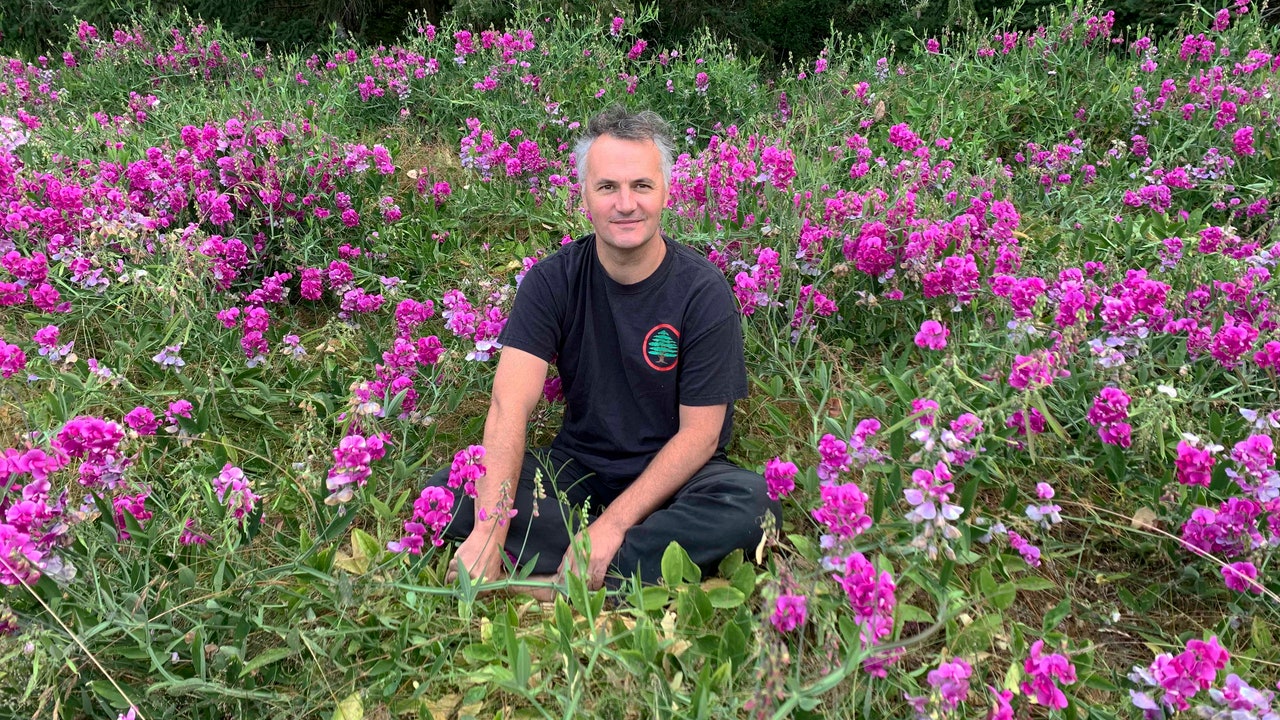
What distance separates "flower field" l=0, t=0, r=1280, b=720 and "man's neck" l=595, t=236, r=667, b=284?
1.92ft

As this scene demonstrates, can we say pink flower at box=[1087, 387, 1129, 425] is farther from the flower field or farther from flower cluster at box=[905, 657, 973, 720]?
flower cluster at box=[905, 657, 973, 720]

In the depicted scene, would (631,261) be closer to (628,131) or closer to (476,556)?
(628,131)

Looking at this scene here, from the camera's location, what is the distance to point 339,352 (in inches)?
123

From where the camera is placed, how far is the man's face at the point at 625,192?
6.67ft

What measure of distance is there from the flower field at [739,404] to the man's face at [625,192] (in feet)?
2.26

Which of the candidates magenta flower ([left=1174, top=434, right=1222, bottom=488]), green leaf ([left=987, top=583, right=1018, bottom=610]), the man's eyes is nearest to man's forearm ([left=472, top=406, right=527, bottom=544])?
the man's eyes

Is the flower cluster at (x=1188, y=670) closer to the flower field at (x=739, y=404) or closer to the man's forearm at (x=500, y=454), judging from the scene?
the flower field at (x=739, y=404)

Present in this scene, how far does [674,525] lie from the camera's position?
2018 mm

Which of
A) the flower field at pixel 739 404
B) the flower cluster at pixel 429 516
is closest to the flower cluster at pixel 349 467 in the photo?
the flower field at pixel 739 404

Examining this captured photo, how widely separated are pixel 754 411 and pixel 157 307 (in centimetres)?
225

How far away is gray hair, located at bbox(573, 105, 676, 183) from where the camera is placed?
2082 millimetres

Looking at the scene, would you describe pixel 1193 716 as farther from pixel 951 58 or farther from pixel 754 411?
pixel 951 58

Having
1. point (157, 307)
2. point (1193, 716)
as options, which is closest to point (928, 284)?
point (1193, 716)

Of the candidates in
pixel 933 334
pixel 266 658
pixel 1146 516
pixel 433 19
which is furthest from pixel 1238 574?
pixel 433 19
